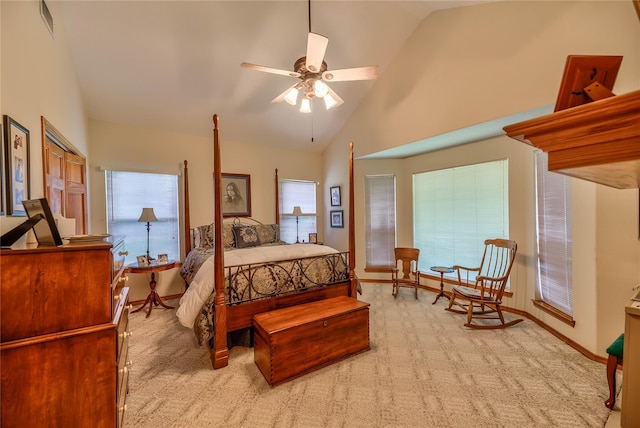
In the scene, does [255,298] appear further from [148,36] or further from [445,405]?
[148,36]

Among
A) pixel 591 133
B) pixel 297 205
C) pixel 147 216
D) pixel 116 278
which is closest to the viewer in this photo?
pixel 591 133

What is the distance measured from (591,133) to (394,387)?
7.00ft

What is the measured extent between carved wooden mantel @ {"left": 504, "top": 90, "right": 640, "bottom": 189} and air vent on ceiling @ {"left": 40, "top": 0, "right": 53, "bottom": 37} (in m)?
3.06

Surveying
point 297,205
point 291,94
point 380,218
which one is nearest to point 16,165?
point 291,94

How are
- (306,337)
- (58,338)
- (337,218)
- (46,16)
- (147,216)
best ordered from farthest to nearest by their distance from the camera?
(337,218)
(147,216)
(306,337)
(46,16)
(58,338)

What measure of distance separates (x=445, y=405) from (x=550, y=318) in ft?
6.51

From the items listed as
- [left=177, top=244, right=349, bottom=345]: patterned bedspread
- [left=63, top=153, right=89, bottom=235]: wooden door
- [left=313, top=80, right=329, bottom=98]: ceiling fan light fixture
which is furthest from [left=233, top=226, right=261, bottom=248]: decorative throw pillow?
[left=313, top=80, right=329, bottom=98]: ceiling fan light fixture

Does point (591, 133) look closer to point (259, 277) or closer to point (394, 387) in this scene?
point (394, 387)

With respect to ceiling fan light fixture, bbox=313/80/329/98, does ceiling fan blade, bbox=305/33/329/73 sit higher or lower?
higher

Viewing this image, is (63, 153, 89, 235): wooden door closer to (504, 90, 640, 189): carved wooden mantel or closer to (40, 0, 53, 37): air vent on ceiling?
(40, 0, 53, 37): air vent on ceiling

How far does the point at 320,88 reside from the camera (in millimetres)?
2545

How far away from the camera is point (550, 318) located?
2854 millimetres

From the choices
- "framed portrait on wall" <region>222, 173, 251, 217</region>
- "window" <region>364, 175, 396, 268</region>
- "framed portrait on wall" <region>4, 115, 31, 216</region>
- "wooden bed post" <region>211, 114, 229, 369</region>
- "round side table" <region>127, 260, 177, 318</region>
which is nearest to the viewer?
"framed portrait on wall" <region>4, 115, 31, 216</region>

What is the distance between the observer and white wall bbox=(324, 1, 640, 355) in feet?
6.89
